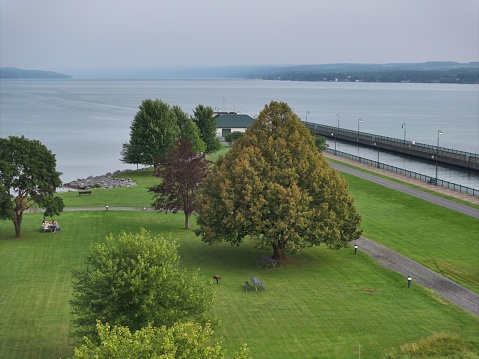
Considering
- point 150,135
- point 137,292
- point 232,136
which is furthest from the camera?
point 232,136

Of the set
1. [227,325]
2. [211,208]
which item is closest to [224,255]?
[211,208]

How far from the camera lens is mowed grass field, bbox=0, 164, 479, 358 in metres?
31.5

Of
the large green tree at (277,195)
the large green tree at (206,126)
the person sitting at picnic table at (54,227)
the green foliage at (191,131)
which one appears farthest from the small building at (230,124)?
the large green tree at (277,195)

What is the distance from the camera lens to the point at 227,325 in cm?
3334

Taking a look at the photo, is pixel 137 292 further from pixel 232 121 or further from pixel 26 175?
pixel 232 121

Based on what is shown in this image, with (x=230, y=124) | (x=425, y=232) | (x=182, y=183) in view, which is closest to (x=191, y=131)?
(x=230, y=124)

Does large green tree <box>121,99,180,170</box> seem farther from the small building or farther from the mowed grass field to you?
the small building

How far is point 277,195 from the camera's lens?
142 feet

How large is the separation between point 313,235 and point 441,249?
37.1 ft

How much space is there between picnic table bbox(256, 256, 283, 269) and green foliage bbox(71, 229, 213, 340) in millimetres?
14976

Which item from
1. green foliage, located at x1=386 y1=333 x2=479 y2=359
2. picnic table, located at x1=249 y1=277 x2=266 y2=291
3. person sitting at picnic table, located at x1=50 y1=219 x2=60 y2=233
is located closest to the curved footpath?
green foliage, located at x1=386 y1=333 x2=479 y2=359

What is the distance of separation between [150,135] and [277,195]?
52.5m

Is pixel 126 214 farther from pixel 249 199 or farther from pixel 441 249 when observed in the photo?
pixel 441 249

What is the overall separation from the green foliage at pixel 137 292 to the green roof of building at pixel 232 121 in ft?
353
